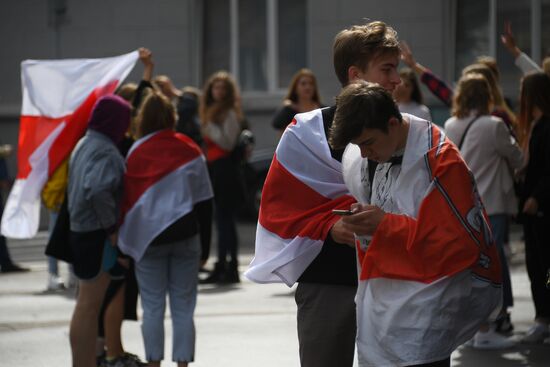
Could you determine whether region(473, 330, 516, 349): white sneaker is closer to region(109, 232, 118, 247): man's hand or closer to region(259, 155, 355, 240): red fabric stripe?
region(109, 232, 118, 247): man's hand

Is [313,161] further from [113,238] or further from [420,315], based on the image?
[113,238]

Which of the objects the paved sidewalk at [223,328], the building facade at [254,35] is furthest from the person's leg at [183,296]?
the building facade at [254,35]

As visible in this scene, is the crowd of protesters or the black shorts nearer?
the crowd of protesters

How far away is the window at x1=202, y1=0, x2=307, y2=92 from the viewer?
761 inches

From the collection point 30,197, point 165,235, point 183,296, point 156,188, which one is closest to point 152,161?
point 156,188

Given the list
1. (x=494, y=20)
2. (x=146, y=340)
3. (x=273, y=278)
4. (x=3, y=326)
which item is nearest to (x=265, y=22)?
(x=494, y=20)

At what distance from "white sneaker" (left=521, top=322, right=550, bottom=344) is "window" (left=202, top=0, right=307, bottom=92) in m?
12.2

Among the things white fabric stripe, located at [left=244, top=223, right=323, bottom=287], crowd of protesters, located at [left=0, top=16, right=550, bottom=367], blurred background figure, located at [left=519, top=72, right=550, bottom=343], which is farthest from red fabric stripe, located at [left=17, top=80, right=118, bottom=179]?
white fabric stripe, located at [left=244, top=223, right=323, bottom=287]

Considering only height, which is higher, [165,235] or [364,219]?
[364,219]

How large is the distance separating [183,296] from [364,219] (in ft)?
10.6

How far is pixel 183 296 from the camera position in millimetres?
6586

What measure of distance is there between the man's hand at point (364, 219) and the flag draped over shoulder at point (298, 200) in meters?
0.38

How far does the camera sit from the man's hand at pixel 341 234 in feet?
12.6

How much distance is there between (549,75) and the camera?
7922 millimetres
